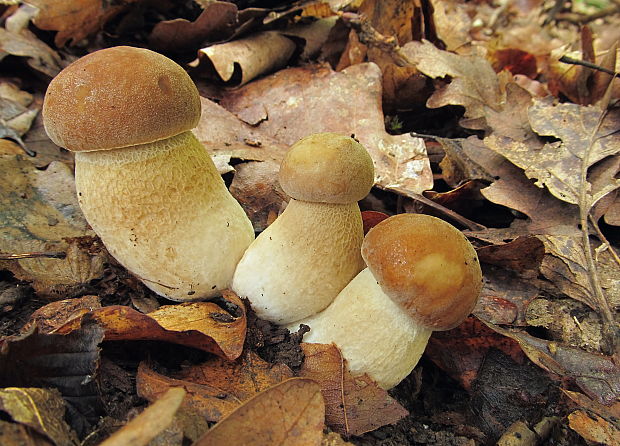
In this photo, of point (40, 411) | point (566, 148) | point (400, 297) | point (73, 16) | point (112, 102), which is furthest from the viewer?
point (73, 16)

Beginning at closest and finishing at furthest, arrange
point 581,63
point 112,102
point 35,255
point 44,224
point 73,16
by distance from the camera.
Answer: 1. point 112,102
2. point 35,255
3. point 44,224
4. point 581,63
5. point 73,16

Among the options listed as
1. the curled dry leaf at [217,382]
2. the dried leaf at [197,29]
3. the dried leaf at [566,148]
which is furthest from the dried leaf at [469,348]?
the dried leaf at [197,29]

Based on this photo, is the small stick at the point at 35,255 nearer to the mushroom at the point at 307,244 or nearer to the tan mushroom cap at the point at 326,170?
the mushroom at the point at 307,244

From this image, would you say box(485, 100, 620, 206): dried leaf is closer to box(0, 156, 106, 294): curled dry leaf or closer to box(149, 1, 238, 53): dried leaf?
box(149, 1, 238, 53): dried leaf

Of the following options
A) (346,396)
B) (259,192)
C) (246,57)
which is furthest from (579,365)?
(246,57)

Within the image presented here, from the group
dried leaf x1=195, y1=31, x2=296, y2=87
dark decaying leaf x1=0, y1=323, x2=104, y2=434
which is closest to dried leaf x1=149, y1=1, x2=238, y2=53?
dried leaf x1=195, y1=31, x2=296, y2=87

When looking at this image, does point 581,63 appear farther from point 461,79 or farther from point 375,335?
point 375,335
